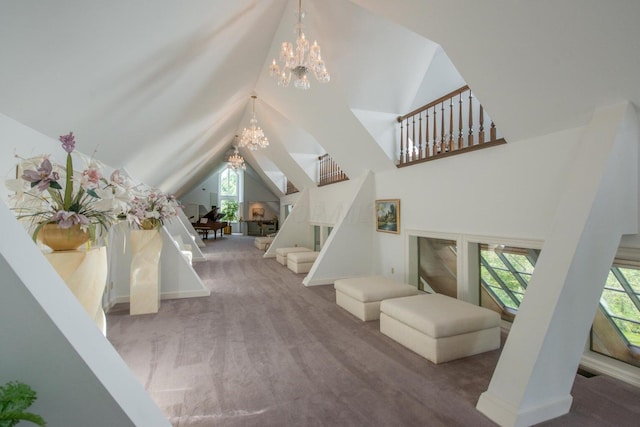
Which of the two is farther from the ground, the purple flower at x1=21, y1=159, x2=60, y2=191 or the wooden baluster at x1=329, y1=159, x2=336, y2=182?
the wooden baluster at x1=329, y1=159, x2=336, y2=182

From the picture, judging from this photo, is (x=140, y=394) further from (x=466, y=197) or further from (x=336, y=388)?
(x=466, y=197)

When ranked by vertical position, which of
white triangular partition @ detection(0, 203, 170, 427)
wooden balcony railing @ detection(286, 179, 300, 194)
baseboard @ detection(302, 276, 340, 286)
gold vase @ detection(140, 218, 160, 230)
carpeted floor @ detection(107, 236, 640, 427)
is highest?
wooden balcony railing @ detection(286, 179, 300, 194)

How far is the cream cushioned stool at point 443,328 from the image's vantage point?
2775 mm

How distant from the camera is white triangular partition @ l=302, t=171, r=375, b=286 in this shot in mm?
5828

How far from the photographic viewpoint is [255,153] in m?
12.3

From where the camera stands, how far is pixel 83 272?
1.73m

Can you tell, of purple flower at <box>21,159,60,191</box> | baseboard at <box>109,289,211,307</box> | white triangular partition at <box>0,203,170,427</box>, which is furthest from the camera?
baseboard at <box>109,289,211,307</box>

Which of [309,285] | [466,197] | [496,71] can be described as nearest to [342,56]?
[496,71]

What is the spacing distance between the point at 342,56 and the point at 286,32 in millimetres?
911

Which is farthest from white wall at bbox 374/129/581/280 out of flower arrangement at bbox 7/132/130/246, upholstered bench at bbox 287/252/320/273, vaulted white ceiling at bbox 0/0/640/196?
flower arrangement at bbox 7/132/130/246

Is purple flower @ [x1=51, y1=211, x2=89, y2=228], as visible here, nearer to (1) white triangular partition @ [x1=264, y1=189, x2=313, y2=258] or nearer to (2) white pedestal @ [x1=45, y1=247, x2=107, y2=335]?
(2) white pedestal @ [x1=45, y1=247, x2=107, y2=335]

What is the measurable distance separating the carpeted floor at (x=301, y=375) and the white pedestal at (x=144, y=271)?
0.20m

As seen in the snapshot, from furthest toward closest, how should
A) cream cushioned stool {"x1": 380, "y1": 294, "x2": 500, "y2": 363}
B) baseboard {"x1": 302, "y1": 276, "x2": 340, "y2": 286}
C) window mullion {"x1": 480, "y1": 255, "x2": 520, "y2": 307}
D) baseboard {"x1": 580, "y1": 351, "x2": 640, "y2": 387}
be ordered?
1. baseboard {"x1": 302, "y1": 276, "x2": 340, "y2": 286}
2. window mullion {"x1": 480, "y1": 255, "x2": 520, "y2": 307}
3. cream cushioned stool {"x1": 380, "y1": 294, "x2": 500, "y2": 363}
4. baseboard {"x1": 580, "y1": 351, "x2": 640, "y2": 387}

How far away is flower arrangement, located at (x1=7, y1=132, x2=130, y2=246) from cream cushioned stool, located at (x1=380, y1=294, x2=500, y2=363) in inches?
106
